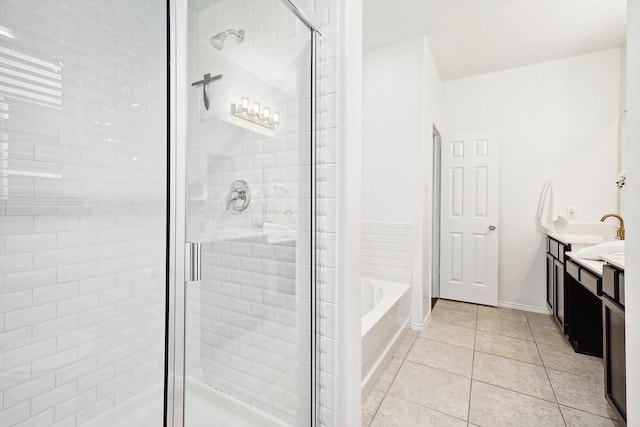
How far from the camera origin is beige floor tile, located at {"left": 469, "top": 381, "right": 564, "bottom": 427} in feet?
5.45

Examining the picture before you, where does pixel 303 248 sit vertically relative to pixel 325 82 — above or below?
below

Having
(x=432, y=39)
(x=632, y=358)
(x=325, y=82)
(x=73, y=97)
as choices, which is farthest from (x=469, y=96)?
(x=73, y=97)

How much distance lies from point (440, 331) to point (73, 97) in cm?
305

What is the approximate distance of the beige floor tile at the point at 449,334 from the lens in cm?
263

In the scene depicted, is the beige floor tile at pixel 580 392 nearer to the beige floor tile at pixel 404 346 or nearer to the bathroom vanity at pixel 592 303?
the bathroom vanity at pixel 592 303

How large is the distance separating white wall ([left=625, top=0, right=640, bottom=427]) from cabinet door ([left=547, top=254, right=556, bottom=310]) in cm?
223

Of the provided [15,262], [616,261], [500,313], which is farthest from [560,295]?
[15,262]

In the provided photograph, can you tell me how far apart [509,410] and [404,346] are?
2.86 ft

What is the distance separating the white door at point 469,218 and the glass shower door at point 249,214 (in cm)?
298

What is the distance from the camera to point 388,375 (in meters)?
2.11

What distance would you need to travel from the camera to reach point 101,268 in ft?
4.01

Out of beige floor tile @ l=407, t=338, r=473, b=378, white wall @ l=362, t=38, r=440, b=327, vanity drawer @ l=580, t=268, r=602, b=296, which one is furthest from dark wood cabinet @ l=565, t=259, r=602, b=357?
white wall @ l=362, t=38, r=440, b=327

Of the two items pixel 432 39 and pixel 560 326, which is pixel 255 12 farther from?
pixel 560 326

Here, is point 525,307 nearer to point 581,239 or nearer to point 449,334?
point 581,239
